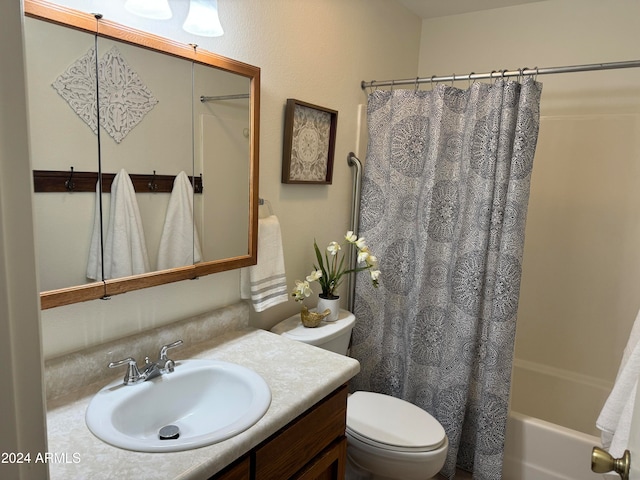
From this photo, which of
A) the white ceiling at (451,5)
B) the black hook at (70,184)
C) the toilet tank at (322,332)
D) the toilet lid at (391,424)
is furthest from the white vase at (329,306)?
the white ceiling at (451,5)

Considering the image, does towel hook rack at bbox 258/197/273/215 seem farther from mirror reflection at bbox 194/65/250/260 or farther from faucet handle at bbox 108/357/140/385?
faucet handle at bbox 108/357/140/385

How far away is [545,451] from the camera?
1.90m

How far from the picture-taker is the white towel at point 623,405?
1.33 metres

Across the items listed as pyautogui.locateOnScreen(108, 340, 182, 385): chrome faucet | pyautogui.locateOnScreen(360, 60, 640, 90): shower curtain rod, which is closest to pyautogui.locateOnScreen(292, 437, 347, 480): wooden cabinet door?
pyautogui.locateOnScreen(108, 340, 182, 385): chrome faucet

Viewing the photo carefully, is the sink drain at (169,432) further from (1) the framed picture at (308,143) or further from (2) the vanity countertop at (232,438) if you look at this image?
(1) the framed picture at (308,143)

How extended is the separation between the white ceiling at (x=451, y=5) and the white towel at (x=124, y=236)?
2.01m

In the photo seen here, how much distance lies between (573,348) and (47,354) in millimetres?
2650

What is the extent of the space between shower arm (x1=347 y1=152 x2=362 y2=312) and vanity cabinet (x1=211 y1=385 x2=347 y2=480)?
0.99 m

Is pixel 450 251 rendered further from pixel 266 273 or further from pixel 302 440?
pixel 302 440

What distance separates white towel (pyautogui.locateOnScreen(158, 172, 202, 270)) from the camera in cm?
133

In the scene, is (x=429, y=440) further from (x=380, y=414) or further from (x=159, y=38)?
(x=159, y=38)

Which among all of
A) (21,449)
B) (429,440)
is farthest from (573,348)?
(21,449)

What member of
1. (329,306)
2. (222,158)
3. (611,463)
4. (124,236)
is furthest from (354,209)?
(611,463)

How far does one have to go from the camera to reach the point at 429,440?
1.61 meters
